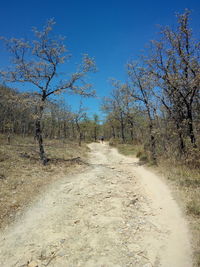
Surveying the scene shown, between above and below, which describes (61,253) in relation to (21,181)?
below

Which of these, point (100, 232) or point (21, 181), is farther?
point (21, 181)

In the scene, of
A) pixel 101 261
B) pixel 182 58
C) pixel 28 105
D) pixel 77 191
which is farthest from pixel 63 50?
pixel 101 261

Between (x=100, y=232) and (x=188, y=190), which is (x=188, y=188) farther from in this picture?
(x=100, y=232)

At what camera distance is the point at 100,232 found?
3812 millimetres

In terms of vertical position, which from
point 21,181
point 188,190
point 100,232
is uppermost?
point 188,190

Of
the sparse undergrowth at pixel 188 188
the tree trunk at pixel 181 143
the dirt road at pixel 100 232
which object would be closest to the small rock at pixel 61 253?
the dirt road at pixel 100 232

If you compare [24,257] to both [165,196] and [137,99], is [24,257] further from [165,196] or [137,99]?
[137,99]

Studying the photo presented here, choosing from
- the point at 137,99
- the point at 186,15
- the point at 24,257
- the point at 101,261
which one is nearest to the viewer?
the point at 101,261

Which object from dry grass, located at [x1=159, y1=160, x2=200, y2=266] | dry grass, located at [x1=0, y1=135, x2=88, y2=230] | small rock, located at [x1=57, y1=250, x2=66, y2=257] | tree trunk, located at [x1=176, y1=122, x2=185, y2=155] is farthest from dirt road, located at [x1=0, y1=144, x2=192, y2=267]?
tree trunk, located at [x1=176, y1=122, x2=185, y2=155]

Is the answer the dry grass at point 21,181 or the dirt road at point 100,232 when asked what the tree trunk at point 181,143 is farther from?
the dry grass at point 21,181

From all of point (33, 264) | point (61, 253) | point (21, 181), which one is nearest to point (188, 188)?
point (61, 253)

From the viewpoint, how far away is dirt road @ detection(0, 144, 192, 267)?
3057mm

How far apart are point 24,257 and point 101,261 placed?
1.65 meters

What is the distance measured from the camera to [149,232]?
3814 millimetres
